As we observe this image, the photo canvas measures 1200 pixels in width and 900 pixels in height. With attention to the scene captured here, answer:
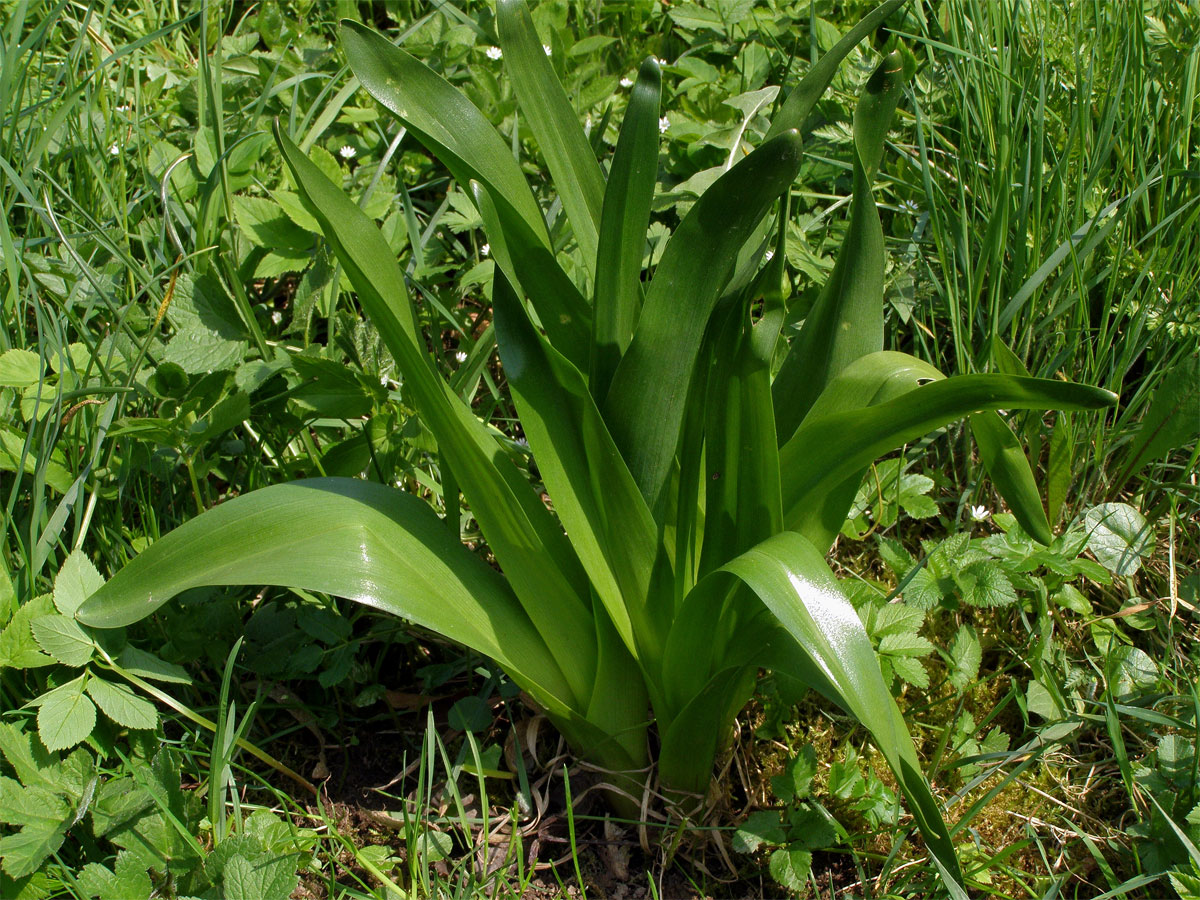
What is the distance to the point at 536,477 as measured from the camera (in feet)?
5.63

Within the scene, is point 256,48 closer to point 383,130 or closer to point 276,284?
point 383,130

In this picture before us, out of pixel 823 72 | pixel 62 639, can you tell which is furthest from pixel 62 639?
pixel 823 72

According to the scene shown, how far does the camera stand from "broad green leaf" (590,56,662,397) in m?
1.01

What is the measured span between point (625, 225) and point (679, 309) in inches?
4.8

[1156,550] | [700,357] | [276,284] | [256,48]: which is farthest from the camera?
[256,48]

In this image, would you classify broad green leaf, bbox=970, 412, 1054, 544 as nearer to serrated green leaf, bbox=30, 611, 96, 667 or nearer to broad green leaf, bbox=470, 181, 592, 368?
broad green leaf, bbox=470, 181, 592, 368

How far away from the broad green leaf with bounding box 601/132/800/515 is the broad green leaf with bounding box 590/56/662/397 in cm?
8

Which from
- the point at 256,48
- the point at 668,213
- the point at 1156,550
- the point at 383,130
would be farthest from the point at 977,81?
the point at 256,48

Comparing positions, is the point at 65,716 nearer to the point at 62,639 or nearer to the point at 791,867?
the point at 62,639

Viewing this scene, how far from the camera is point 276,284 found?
199 cm

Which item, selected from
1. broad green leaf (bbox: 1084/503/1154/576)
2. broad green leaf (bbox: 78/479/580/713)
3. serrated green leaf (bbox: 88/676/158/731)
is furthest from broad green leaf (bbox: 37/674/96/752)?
broad green leaf (bbox: 1084/503/1154/576)

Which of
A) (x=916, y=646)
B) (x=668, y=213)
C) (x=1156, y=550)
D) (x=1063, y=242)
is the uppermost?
(x=668, y=213)

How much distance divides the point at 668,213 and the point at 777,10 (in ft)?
2.34

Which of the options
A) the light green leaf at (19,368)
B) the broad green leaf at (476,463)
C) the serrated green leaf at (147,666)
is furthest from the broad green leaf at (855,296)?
the light green leaf at (19,368)
